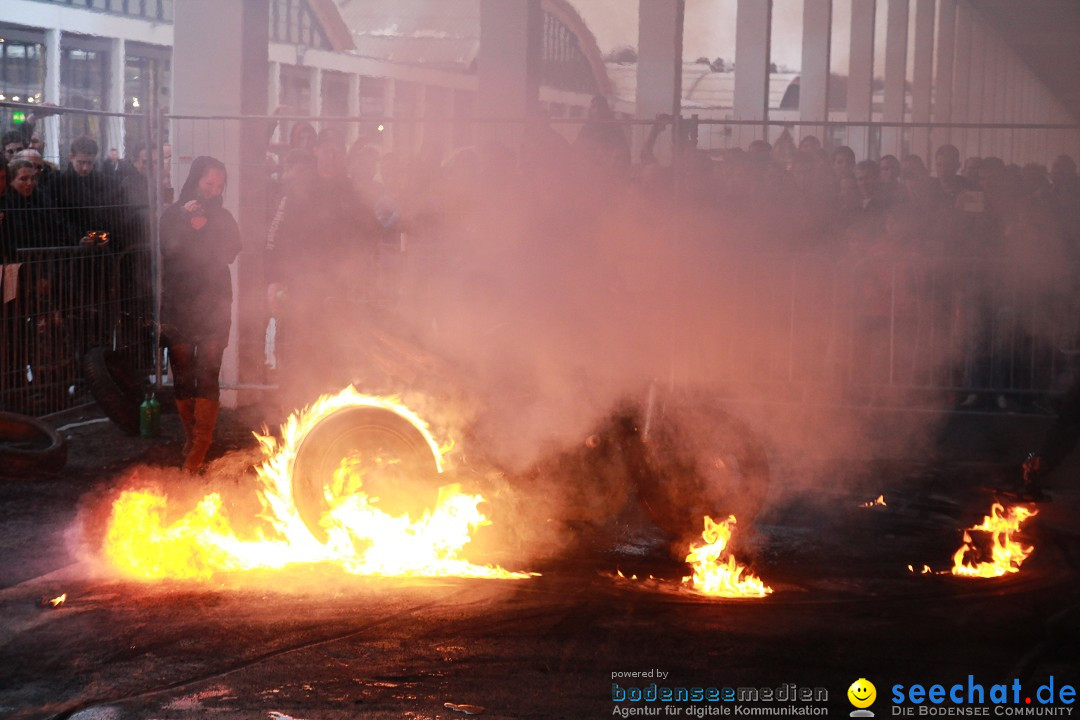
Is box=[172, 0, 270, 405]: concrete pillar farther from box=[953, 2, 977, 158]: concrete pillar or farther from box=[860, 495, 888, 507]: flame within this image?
box=[953, 2, 977, 158]: concrete pillar

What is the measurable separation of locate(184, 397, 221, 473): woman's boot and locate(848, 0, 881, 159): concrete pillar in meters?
24.4

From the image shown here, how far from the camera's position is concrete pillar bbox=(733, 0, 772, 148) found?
21.0 meters

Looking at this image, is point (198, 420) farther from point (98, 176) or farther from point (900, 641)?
point (900, 641)

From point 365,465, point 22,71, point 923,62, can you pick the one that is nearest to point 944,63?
point 923,62

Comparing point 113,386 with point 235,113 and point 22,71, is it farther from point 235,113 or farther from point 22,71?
point 22,71

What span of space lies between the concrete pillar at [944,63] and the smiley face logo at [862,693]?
1252 inches

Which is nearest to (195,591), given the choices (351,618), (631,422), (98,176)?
(351,618)

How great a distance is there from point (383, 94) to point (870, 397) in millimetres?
35629

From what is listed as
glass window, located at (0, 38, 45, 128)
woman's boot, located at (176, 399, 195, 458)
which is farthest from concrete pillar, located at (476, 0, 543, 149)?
glass window, located at (0, 38, 45, 128)

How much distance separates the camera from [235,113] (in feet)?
35.1

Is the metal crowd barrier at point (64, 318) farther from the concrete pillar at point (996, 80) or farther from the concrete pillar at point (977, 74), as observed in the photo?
the concrete pillar at point (996, 80)

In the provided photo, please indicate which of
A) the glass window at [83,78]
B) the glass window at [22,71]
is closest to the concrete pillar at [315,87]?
the glass window at [83,78]

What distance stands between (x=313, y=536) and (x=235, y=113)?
5.72 meters

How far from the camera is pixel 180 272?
8.15 m
